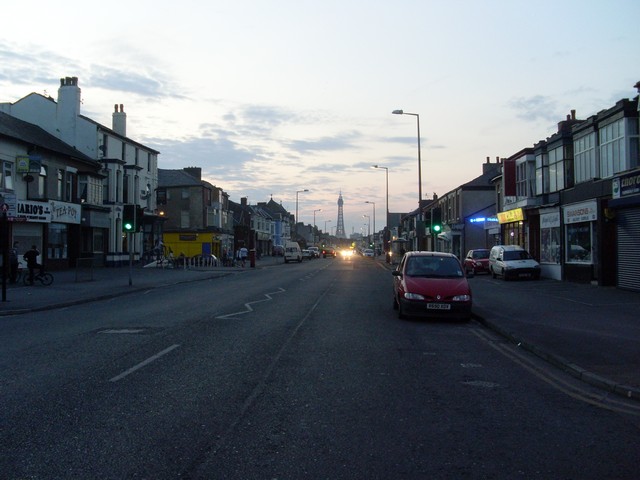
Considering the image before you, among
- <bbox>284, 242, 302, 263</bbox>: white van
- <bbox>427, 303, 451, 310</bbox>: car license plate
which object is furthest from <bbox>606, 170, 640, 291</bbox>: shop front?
<bbox>284, 242, 302, 263</bbox>: white van

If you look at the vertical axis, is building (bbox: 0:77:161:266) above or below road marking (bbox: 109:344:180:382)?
above

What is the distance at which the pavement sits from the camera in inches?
347

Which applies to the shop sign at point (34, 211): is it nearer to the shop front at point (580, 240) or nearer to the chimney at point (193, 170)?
the shop front at point (580, 240)

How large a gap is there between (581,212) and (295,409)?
75.3ft

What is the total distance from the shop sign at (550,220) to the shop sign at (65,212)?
1094 inches

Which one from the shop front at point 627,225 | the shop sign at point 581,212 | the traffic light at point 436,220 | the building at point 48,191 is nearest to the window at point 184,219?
the building at point 48,191

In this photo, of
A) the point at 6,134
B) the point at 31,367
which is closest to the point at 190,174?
the point at 6,134

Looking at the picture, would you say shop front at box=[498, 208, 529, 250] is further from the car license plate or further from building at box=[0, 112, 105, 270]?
building at box=[0, 112, 105, 270]

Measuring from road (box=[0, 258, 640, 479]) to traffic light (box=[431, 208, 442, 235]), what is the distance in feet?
44.6

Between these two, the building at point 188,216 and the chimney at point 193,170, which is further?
the chimney at point 193,170

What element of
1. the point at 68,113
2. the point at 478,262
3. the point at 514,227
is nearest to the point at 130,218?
the point at 478,262

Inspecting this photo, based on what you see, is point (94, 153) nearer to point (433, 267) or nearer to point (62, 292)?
point (62, 292)

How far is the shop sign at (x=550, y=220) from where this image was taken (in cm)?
2912

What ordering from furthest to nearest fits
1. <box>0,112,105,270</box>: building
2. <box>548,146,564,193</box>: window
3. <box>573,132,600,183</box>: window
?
1. <box>0,112,105,270</box>: building
2. <box>548,146,564,193</box>: window
3. <box>573,132,600,183</box>: window
